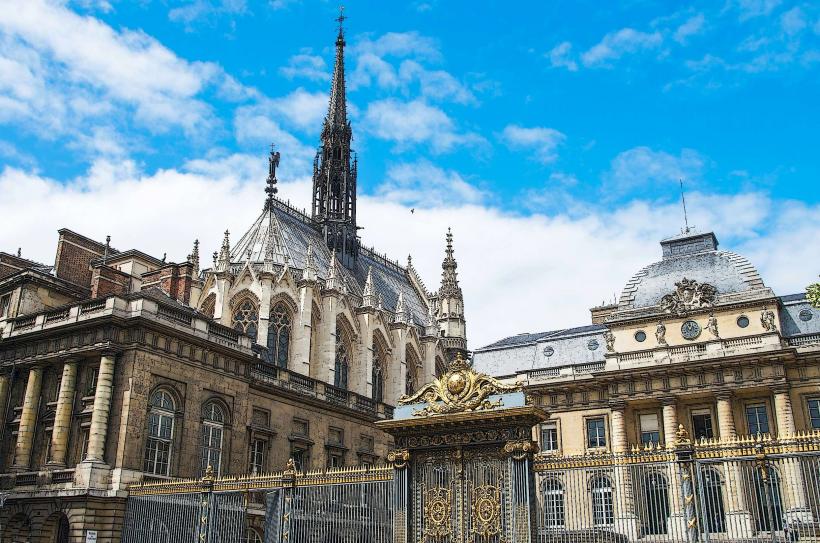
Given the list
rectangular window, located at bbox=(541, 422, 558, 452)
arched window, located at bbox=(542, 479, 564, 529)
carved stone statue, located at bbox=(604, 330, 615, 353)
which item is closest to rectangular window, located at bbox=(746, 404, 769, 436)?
carved stone statue, located at bbox=(604, 330, 615, 353)

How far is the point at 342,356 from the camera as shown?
5053cm

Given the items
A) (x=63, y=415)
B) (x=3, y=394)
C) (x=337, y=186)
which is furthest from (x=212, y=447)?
(x=337, y=186)

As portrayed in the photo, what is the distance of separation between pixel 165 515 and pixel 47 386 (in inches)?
407

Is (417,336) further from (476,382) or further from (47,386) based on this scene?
(476,382)

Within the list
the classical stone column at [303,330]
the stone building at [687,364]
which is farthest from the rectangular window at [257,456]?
the stone building at [687,364]

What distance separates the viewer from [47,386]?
98.9 ft

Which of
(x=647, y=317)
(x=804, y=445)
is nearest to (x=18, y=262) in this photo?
(x=647, y=317)

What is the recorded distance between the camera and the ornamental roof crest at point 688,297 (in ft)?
123

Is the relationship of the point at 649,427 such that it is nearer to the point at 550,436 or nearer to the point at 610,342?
the point at 610,342

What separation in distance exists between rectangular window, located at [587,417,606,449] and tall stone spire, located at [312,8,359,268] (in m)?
28.4

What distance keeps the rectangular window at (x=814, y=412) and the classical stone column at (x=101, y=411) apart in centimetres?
2705

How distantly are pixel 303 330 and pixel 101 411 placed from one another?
18877 mm

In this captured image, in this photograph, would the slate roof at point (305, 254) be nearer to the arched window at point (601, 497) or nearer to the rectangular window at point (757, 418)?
the rectangular window at point (757, 418)

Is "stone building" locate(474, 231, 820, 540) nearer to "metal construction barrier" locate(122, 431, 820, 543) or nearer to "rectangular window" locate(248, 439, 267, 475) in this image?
"rectangular window" locate(248, 439, 267, 475)
